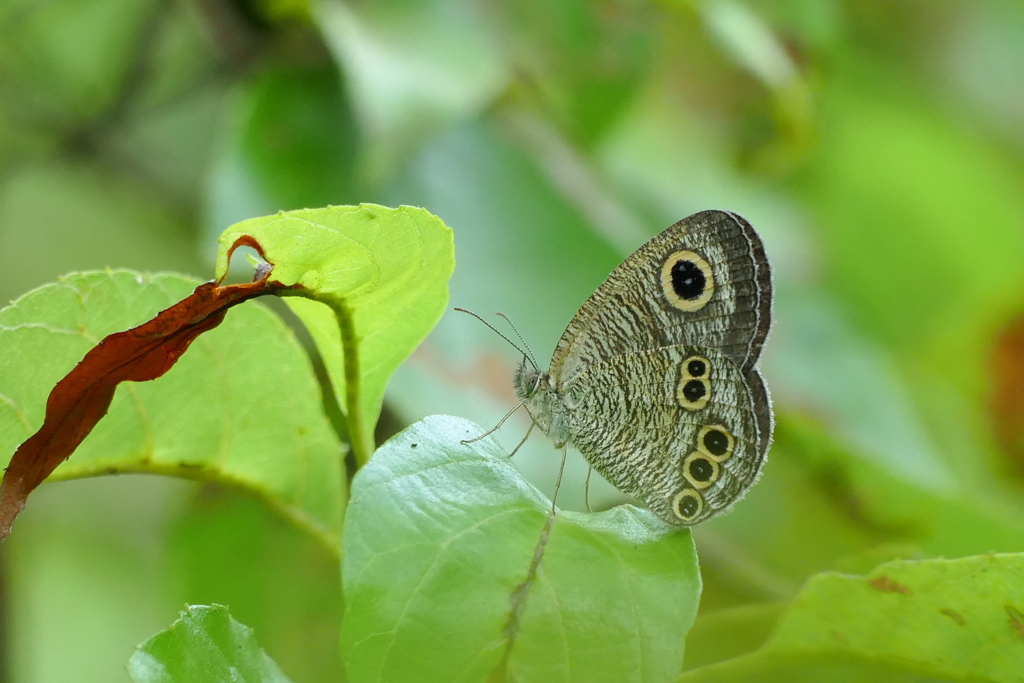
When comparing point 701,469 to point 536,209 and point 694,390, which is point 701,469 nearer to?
point 694,390

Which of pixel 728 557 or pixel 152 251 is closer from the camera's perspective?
pixel 728 557

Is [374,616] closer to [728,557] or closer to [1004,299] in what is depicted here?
[728,557]

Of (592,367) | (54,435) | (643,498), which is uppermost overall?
(592,367)

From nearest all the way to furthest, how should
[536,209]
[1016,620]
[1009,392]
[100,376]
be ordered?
[100,376], [1016,620], [536,209], [1009,392]

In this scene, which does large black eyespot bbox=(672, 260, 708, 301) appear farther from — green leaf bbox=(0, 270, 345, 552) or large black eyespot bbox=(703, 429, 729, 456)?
green leaf bbox=(0, 270, 345, 552)

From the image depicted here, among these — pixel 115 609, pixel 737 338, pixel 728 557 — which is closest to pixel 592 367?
pixel 737 338

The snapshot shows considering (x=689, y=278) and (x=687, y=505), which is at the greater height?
(x=689, y=278)

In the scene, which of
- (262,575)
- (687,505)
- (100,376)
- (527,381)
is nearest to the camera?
(100,376)

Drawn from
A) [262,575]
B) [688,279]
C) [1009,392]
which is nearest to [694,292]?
[688,279]

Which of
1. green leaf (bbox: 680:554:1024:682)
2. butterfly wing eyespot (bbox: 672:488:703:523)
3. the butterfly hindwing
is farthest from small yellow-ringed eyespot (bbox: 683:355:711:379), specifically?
green leaf (bbox: 680:554:1024:682)
